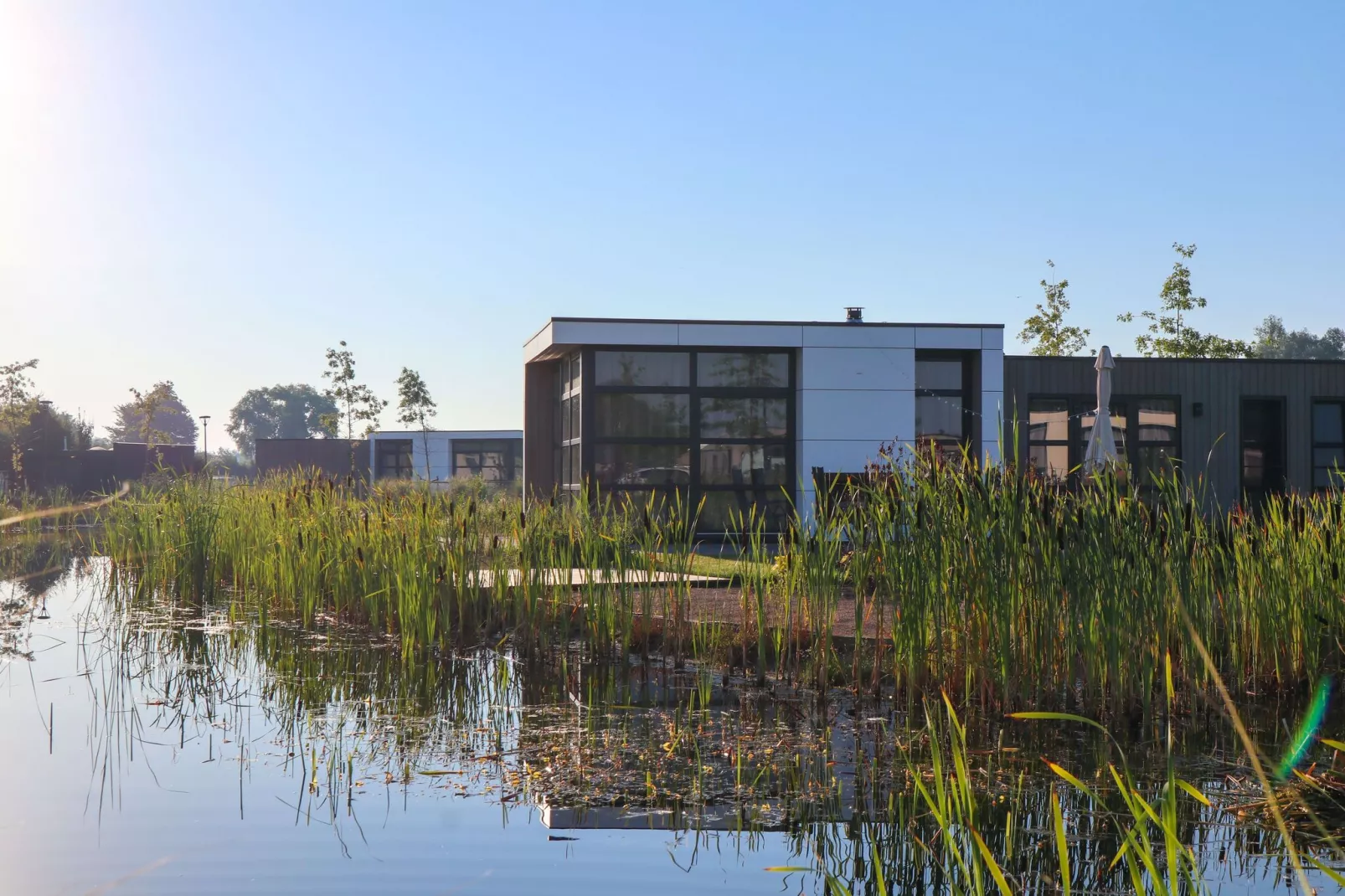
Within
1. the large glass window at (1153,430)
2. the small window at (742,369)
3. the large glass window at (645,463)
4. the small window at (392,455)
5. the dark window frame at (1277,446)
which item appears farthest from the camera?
the small window at (392,455)

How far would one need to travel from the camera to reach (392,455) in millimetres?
37031

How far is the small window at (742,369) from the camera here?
1478 centimetres

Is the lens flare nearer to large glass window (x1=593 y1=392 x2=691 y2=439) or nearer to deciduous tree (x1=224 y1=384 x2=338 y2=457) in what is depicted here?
large glass window (x1=593 y1=392 x2=691 y2=439)

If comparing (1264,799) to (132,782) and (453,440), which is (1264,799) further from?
(453,440)

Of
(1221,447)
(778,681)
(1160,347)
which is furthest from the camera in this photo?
(1160,347)

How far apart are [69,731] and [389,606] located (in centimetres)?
220

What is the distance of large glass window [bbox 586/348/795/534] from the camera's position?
14539mm

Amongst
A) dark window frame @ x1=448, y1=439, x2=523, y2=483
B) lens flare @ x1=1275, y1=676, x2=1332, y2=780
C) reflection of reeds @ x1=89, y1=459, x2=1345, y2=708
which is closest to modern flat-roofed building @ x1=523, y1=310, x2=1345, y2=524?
reflection of reeds @ x1=89, y1=459, x2=1345, y2=708

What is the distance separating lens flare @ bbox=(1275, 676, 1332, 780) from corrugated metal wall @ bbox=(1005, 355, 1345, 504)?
1066 cm

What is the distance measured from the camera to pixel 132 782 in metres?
4.29

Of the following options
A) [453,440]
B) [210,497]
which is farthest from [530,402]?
[453,440]

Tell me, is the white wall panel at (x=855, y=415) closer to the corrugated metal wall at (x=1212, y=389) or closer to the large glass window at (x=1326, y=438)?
the corrugated metal wall at (x=1212, y=389)

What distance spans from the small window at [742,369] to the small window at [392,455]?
2362 cm

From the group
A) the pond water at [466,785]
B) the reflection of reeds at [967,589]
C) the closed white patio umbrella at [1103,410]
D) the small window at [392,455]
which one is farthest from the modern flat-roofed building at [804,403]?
the small window at [392,455]
